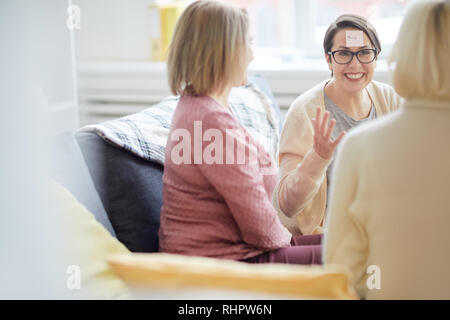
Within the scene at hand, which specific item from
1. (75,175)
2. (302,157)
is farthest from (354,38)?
(75,175)

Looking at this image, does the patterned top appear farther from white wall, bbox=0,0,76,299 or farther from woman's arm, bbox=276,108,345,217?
white wall, bbox=0,0,76,299

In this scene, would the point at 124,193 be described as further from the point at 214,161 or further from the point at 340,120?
the point at 340,120

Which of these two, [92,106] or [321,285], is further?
[92,106]

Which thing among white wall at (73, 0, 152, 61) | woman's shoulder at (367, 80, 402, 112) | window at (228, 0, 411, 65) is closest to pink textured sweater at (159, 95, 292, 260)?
woman's shoulder at (367, 80, 402, 112)

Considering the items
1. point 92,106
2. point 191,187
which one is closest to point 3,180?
point 191,187

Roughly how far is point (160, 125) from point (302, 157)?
1.38ft

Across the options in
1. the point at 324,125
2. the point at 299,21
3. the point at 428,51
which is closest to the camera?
the point at 428,51

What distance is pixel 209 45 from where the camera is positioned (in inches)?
48.2

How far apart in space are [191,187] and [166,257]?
27 cm

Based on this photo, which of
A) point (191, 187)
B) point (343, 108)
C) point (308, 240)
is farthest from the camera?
point (343, 108)

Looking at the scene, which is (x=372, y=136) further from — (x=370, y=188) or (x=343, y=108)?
(x=343, y=108)

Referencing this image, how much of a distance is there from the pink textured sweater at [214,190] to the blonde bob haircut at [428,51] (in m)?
Result: 0.42

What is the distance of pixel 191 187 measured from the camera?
1270mm

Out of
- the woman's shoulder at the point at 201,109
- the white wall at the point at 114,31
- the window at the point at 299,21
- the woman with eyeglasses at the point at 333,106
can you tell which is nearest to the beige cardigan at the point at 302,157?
the woman with eyeglasses at the point at 333,106
